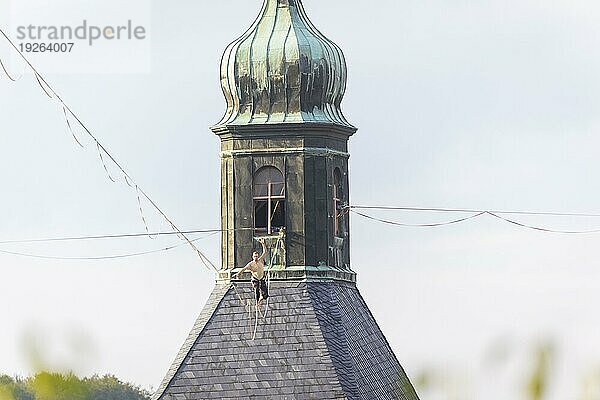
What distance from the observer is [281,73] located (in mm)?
25250

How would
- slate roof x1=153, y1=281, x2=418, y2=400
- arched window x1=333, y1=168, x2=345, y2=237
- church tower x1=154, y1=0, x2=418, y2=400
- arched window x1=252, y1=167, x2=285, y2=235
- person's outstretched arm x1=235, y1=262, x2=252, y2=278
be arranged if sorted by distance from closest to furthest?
slate roof x1=153, y1=281, x2=418, y2=400, person's outstretched arm x1=235, y1=262, x2=252, y2=278, church tower x1=154, y1=0, x2=418, y2=400, arched window x1=252, y1=167, x2=285, y2=235, arched window x1=333, y1=168, x2=345, y2=237

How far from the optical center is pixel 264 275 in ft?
79.7

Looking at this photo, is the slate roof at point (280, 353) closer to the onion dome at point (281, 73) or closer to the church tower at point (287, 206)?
the church tower at point (287, 206)

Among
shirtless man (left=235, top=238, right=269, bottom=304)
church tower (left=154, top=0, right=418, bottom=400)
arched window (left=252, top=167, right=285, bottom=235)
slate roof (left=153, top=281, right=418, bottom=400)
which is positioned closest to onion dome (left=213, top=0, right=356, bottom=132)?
church tower (left=154, top=0, right=418, bottom=400)

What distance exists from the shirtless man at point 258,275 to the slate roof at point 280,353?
0.39 m

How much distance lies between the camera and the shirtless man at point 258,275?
23.4 meters

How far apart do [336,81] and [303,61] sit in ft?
2.89

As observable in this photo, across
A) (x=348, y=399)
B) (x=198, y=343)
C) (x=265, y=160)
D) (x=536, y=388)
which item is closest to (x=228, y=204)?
(x=265, y=160)

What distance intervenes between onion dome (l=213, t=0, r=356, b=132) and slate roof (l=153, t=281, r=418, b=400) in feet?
10.1

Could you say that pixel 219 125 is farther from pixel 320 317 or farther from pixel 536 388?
pixel 536 388

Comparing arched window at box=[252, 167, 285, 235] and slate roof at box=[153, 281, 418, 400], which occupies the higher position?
arched window at box=[252, 167, 285, 235]

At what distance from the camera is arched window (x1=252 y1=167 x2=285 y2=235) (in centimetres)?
2517

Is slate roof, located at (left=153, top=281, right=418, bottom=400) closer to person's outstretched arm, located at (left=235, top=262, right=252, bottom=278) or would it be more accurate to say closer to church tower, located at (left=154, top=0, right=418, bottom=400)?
church tower, located at (left=154, top=0, right=418, bottom=400)

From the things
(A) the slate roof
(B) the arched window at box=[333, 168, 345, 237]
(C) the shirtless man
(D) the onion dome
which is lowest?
(A) the slate roof
